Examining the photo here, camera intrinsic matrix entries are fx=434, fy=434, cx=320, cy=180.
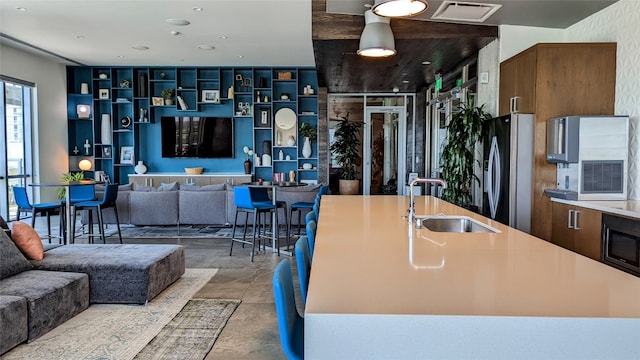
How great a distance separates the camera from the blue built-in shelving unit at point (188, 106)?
977 cm

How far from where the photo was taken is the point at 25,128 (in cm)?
842

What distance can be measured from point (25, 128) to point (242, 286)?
22.8 feet

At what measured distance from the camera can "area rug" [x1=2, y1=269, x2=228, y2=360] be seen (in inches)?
102

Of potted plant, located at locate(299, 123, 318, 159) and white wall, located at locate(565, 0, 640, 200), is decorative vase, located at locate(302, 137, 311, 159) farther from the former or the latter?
white wall, located at locate(565, 0, 640, 200)

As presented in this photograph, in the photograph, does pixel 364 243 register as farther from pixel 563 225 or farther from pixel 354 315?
pixel 563 225

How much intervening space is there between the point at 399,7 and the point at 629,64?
2.40m

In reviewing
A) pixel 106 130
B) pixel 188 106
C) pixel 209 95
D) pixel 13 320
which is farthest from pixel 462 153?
pixel 106 130

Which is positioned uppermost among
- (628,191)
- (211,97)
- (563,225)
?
(211,97)

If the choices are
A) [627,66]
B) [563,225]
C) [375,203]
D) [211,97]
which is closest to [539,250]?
[375,203]

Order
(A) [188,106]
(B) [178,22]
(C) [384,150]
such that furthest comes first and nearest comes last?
(C) [384,150]
(A) [188,106]
(B) [178,22]

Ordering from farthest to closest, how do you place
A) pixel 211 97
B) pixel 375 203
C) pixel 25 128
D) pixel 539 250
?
pixel 211 97, pixel 25 128, pixel 375 203, pixel 539 250

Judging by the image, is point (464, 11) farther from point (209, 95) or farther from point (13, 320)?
point (209, 95)

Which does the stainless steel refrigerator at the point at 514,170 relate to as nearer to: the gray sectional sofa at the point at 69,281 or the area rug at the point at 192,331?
the area rug at the point at 192,331

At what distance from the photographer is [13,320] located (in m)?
2.55
